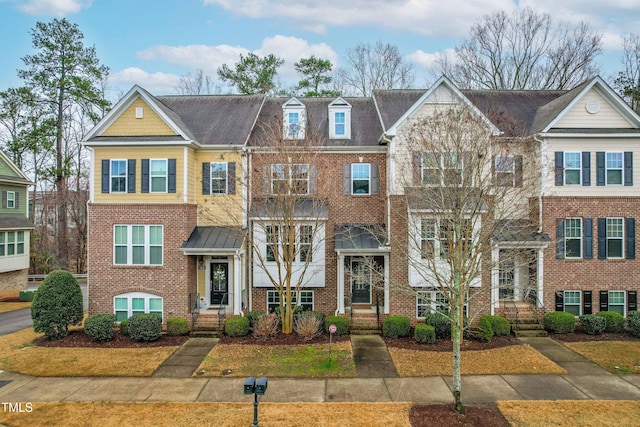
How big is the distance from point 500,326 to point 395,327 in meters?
3.98

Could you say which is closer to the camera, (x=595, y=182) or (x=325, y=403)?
(x=325, y=403)

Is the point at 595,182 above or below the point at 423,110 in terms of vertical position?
below

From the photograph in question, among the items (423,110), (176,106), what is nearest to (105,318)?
(176,106)

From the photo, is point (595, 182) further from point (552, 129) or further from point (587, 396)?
point (587, 396)

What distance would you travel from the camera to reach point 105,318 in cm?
1498

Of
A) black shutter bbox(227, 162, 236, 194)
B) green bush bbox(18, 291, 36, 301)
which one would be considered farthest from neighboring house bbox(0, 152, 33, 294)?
black shutter bbox(227, 162, 236, 194)

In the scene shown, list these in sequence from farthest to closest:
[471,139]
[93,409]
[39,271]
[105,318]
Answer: [39,271]
[105,318]
[471,139]
[93,409]

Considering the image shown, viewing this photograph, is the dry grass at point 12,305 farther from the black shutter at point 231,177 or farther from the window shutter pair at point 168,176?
the black shutter at point 231,177

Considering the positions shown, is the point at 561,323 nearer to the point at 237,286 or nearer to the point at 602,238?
the point at 602,238

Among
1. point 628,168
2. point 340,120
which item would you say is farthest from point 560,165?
point 340,120

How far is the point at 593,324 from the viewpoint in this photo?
15.1m

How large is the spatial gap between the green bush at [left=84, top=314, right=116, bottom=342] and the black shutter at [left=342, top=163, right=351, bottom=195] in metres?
10.7

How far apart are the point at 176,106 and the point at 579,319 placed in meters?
20.9

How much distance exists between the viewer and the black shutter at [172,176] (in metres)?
16.4
